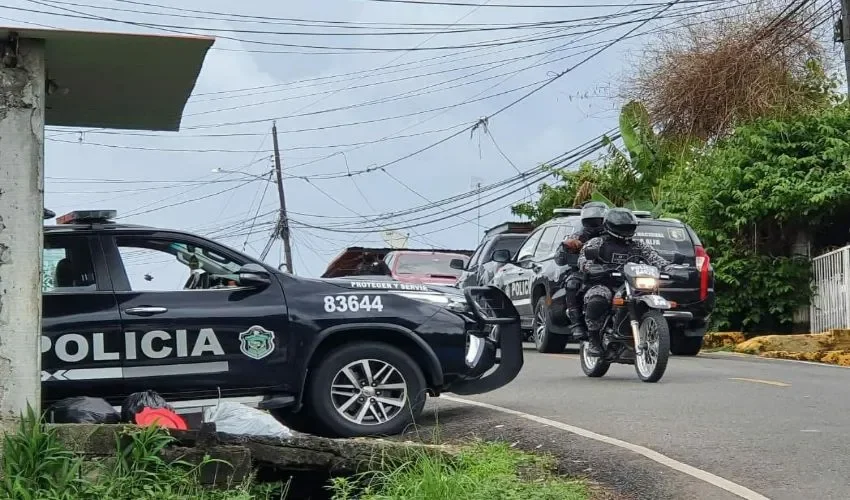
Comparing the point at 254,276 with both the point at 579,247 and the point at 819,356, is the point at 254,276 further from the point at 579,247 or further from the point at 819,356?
the point at 819,356

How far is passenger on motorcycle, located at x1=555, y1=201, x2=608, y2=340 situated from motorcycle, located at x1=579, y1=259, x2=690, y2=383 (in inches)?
14.0

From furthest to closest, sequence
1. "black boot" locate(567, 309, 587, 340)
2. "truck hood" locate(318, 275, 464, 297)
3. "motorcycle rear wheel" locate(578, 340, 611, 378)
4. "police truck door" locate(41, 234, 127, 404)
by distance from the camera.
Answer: "black boot" locate(567, 309, 587, 340) < "motorcycle rear wheel" locate(578, 340, 611, 378) < "truck hood" locate(318, 275, 464, 297) < "police truck door" locate(41, 234, 127, 404)

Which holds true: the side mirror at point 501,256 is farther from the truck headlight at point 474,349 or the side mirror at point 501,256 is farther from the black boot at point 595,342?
the truck headlight at point 474,349

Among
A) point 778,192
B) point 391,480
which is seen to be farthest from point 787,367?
point 391,480

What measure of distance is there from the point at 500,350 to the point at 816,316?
11.8m

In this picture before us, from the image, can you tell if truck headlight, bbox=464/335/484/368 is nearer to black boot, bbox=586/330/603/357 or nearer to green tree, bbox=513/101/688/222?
black boot, bbox=586/330/603/357

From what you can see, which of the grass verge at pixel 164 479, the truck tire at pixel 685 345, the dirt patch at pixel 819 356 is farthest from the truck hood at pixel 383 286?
the dirt patch at pixel 819 356

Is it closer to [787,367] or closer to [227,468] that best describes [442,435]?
[227,468]

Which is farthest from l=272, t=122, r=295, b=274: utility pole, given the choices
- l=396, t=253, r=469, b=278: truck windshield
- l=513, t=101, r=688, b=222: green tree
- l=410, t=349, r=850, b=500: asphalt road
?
l=410, t=349, r=850, b=500: asphalt road

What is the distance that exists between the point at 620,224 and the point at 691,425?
3.71 m

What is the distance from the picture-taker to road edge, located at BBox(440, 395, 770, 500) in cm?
600

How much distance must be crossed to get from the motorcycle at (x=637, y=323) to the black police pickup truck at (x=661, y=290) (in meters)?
2.85

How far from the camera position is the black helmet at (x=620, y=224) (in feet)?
38.1

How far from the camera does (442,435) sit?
8398 millimetres
